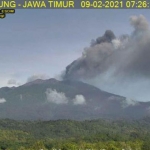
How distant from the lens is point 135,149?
424 ft

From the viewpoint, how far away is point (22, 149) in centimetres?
13738

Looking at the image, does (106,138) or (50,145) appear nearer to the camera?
(50,145)

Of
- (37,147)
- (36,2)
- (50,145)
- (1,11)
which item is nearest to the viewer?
(1,11)

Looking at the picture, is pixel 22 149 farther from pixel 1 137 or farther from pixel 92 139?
pixel 1 137

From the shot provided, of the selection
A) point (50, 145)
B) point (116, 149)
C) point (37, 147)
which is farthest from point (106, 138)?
point (116, 149)

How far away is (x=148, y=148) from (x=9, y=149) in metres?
51.3

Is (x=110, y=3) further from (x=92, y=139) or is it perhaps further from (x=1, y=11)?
(x=92, y=139)

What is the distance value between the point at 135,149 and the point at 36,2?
328ft

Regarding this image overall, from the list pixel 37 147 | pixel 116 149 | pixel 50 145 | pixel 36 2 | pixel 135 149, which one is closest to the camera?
pixel 36 2

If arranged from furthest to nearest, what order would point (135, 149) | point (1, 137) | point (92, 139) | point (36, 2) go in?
point (1, 137) → point (92, 139) → point (135, 149) → point (36, 2)

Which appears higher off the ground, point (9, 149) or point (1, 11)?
point (1, 11)

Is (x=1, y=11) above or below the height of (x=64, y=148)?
above

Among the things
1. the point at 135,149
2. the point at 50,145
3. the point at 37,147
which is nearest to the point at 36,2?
the point at 135,149

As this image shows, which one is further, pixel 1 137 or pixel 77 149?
pixel 1 137
